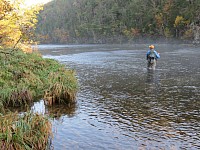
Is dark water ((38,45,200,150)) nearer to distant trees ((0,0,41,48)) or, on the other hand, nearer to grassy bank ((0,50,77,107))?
grassy bank ((0,50,77,107))

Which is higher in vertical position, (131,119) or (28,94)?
(28,94)

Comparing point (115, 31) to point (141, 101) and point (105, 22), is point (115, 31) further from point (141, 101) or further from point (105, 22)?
point (141, 101)

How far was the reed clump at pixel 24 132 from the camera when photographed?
6969 millimetres

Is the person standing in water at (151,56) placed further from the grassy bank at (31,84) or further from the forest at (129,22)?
the forest at (129,22)

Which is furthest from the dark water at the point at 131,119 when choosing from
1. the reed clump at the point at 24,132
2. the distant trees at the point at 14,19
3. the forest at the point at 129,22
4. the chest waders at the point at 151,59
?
the forest at the point at 129,22

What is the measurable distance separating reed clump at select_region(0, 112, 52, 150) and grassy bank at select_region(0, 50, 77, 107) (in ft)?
13.2

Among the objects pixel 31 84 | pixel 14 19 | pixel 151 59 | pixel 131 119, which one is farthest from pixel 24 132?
pixel 151 59

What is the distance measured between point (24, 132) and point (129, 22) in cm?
12423

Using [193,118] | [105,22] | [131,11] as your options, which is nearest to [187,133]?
[193,118]

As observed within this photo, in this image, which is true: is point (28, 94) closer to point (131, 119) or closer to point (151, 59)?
point (131, 119)

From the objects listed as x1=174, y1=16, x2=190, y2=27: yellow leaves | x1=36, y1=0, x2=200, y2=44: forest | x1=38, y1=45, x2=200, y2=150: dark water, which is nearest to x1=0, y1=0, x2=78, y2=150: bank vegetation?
x1=38, y1=45, x2=200, y2=150: dark water

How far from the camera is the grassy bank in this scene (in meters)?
13.0

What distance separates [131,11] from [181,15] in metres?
35.5

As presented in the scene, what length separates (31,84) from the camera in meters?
14.5
